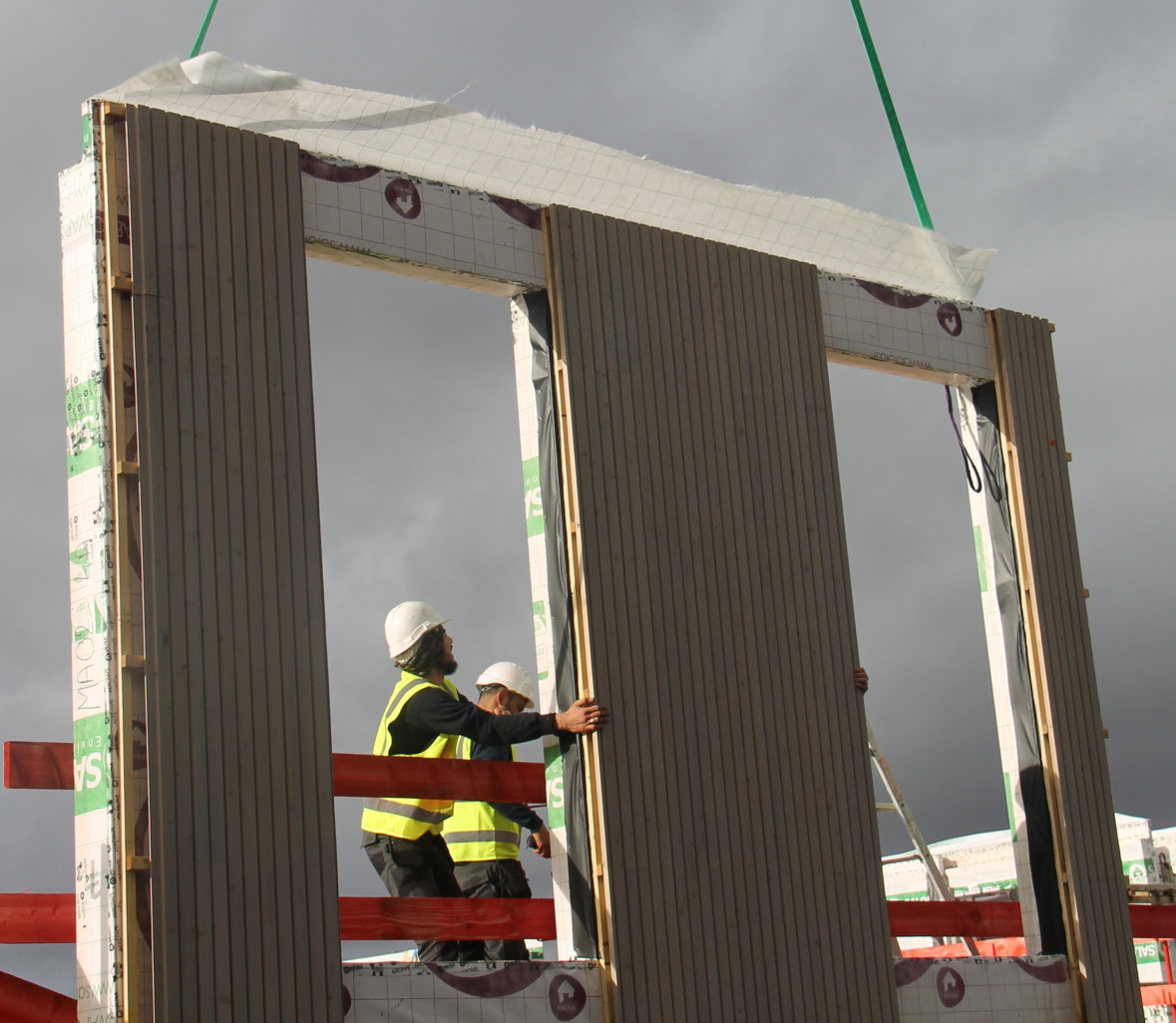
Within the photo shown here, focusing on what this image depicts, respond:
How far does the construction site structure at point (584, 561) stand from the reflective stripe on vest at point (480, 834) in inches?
52.4

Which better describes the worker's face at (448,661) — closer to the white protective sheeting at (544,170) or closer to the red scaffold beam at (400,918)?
the red scaffold beam at (400,918)

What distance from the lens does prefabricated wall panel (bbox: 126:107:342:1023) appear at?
6.49 m

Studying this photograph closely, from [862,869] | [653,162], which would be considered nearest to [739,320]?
[653,162]

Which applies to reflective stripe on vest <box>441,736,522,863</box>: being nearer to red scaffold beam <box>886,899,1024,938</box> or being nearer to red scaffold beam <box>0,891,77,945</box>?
red scaffold beam <box>886,899,1024,938</box>

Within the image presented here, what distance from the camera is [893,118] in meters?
11.3

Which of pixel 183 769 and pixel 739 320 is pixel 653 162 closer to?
pixel 739 320

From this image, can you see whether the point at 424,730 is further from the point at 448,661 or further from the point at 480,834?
the point at 480,834

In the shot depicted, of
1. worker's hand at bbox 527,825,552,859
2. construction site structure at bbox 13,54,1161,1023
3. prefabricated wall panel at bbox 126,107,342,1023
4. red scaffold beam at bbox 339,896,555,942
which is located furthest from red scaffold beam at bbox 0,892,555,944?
worker's hand at bbox 527,825,552,859

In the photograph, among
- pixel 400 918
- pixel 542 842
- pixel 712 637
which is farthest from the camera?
pixel 542 842

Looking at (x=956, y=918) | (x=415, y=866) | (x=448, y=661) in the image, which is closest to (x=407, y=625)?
(x=448, y=661)

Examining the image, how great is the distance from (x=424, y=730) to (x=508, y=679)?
1843 millimetres

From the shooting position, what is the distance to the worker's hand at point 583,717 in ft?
25.7

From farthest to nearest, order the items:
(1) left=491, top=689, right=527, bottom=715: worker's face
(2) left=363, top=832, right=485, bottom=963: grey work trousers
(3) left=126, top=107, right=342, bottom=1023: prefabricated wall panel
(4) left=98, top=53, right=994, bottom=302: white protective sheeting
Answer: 1. (1) left=491, top=689, right=527, bottom=715: worker's face
2. (2) left=363, top=832, right=485, bottom=963: grey work trousers
3. (4) left=98, top=53, right=994, bottom=302: white protective sheeting
4. (3) left=126, top=107, right=342, bottom=1023: prefabricated wall panel

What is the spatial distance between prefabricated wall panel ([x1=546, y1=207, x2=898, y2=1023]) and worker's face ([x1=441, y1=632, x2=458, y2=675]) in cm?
73
